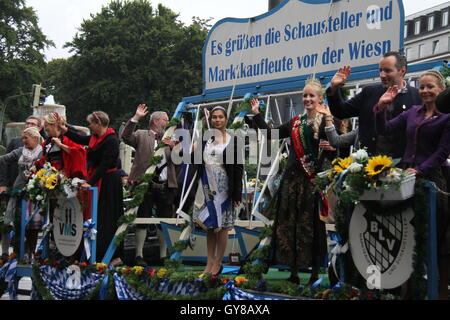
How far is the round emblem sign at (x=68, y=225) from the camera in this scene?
6.78 meters

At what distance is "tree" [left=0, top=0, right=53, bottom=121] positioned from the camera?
133ft

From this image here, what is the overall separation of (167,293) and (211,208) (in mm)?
894

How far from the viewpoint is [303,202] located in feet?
19.4

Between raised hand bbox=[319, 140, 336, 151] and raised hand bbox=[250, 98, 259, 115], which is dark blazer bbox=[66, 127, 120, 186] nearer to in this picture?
raised hand bbox=[250, 98, 259, 115]

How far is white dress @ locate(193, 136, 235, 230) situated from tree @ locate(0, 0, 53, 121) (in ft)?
117

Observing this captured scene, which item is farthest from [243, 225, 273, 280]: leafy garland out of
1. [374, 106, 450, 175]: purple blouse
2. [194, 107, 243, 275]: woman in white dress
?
[374, 106, 450, 175]: purple blouse

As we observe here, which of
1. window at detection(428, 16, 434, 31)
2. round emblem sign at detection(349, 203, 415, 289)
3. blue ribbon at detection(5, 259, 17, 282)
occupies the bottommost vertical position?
blue ribbon at detection(5, 259, 17, 282)

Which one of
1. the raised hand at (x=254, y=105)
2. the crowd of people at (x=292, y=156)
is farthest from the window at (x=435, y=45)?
the raised hand at (x=254, y=105)

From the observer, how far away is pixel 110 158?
7.11m

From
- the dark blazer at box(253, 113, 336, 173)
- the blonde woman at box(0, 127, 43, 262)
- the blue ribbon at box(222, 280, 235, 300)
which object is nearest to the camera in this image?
the blue ribbon at box(222, 280, 235, 300)

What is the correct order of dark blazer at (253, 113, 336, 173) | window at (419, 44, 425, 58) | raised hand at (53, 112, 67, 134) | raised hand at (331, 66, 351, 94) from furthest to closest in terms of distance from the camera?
window at (419, 44, 425, 58), raised hand at (53, 112, 67, 134), dark blazer at (253, 113, 336, 173), raised hand at (331, 66, 351, 94)

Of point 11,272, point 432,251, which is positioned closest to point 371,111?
point 432,251

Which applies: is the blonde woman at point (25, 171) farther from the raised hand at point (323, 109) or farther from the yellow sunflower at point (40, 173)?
the raised hand at point (323, 109)

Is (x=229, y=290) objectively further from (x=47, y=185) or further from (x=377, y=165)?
(x=47, y=185)
